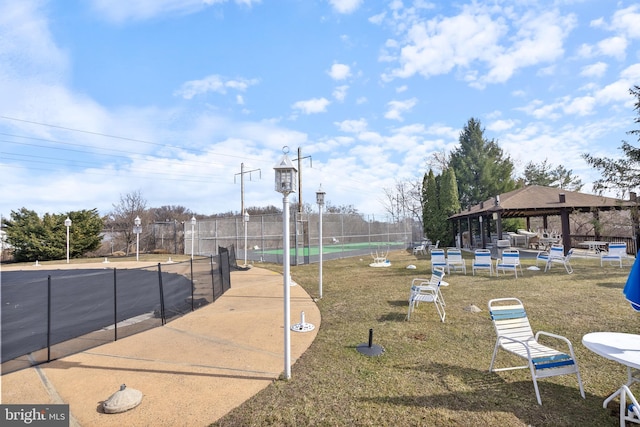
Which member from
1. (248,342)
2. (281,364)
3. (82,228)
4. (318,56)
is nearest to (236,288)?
(248,342)

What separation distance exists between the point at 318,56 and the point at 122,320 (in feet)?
27.3

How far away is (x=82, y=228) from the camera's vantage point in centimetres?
2595

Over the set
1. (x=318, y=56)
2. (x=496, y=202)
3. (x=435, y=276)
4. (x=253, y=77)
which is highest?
(x=253, y=77)

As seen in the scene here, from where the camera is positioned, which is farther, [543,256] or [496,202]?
[496,202]

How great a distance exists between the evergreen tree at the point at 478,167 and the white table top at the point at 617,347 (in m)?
30.9

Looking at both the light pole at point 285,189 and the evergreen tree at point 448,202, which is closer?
the light pole at point 285,189

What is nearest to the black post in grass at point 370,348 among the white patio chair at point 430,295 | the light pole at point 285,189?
the light pole at point 285,189

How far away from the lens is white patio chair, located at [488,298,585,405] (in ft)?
10.9

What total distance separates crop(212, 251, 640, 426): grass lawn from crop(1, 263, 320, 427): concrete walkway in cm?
35

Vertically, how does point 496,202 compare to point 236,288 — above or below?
above

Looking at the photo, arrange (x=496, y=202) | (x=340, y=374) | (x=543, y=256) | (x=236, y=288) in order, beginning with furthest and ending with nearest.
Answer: (x=496, y=202), (x=543, y=256), (x=236, y=288), (x=340, y=374)

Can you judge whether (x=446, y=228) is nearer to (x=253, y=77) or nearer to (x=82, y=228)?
(x=253, y=77)

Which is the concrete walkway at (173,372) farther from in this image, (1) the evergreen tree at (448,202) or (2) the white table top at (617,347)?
(1) the evergreen tree at (448,202)

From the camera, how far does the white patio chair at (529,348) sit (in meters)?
3.33
